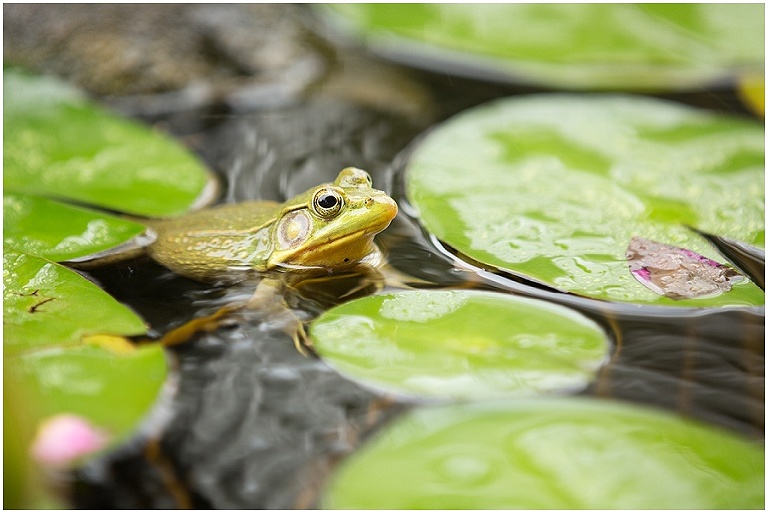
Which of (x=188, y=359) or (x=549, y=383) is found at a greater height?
(x=549, y=383)

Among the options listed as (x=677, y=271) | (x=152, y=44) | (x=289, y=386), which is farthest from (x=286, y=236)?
(x=152, y=44)

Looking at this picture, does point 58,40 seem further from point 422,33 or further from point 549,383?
point 549,383

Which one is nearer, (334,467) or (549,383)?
(334,467)

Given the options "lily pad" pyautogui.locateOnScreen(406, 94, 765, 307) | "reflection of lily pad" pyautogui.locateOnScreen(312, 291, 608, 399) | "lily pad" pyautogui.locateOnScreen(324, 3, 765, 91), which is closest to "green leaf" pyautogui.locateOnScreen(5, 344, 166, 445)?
"reflection of lily pad" pyautogui.locateOnScreen(312, 291, 608, 399)

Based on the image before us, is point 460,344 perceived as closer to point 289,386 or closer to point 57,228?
point 289,386

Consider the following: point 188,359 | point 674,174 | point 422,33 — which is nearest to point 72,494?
point 188,359

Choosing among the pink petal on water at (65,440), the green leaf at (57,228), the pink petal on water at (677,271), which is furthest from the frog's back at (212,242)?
the pink petal on water at (677,271)
